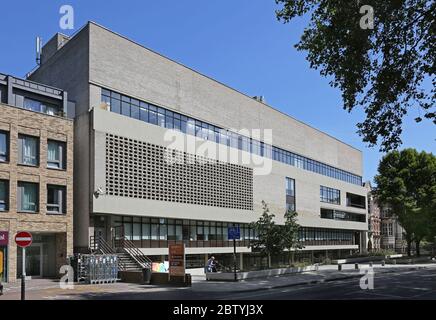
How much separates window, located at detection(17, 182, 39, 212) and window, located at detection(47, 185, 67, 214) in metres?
0.90

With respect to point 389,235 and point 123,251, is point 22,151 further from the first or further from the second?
point 389,235

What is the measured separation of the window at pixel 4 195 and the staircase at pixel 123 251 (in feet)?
20.4

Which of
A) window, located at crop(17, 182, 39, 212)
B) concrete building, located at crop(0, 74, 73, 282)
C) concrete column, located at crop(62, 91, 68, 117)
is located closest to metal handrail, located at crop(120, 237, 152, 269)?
concrete building, located at crop(0, 74, 73, 282)

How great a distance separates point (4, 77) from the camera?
105 ft

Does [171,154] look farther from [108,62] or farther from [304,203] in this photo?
[304,203]

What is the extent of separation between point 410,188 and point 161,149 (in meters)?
39.5

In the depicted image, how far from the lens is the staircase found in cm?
3250

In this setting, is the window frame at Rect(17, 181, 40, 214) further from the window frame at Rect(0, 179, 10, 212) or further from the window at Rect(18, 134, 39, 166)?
the window at Rect(18, 134, 39, 166)

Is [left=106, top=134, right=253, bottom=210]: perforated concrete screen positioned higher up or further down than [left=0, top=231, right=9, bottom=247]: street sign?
higher up

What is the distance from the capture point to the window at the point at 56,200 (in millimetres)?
32125

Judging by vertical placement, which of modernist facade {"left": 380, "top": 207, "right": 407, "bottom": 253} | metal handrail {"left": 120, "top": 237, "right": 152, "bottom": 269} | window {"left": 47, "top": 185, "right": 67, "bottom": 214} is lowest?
modernist facade {"left": 380, "top": 207, "right": 407, "bottom": 253}

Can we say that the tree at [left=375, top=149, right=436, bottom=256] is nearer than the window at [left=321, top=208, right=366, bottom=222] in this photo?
Yes

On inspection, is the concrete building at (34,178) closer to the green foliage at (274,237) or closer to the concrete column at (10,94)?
the concrete column at (10,94)

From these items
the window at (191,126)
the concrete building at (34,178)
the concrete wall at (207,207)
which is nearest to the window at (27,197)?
the concrete building at (34,178)
